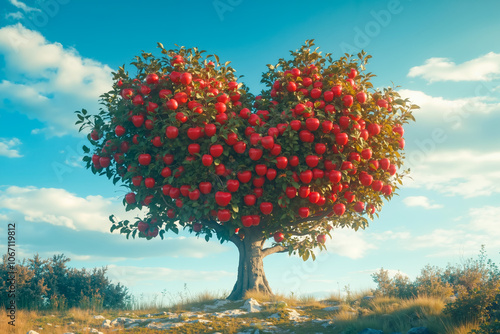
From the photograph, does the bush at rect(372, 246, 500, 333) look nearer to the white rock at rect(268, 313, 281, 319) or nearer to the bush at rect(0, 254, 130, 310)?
the white rock at rect(268, 313, 281, 319)

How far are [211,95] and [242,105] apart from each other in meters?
2.53

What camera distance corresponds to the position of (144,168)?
44.4 ft

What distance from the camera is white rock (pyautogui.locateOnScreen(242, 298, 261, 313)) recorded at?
12953 mm

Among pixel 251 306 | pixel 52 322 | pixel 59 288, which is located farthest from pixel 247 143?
pixel 59 288

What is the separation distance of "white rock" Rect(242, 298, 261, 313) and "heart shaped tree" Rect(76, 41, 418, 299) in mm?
2626

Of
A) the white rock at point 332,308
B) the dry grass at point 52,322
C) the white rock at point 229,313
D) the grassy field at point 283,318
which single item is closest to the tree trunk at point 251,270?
the grassy field at point 283,318

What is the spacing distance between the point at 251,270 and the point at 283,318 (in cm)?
389


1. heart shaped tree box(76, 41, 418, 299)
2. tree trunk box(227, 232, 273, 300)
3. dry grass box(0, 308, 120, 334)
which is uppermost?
heart shaped tree box(76, 41, 418, 299)

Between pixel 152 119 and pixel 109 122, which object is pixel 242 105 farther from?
pixel 109 122

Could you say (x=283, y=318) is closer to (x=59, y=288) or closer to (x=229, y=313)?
(x=229, y=313)

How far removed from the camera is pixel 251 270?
15.9m

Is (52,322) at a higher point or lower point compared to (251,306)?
lower

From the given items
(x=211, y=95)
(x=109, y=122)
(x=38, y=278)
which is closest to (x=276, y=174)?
(x=211, y=95)

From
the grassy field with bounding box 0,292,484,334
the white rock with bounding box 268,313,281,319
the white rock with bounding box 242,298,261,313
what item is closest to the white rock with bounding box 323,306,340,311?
the grassy field with bounding box 0,292,484,334
